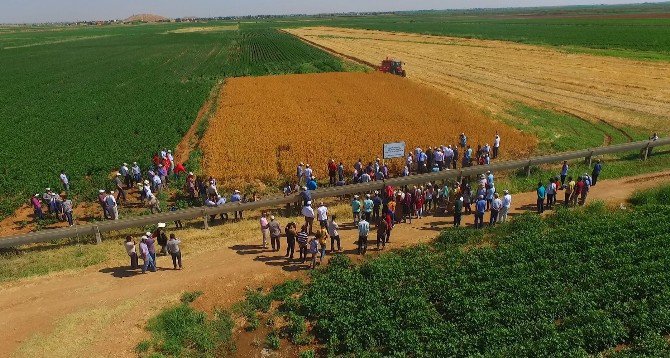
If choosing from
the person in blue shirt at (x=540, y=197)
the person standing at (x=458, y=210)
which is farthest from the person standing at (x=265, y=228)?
the person in blue shirt at (x=540, y=197)

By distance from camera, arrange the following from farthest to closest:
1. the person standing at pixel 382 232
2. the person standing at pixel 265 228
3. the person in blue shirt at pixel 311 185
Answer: the person in blue shirt at pixel 311 185 < the person standing at pixel 265 228 < the person standing at pixel 382 232

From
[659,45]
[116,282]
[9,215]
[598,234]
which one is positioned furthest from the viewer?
[659,45]

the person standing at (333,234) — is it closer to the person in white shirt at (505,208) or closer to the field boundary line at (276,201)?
the field boundary line at (276,201)

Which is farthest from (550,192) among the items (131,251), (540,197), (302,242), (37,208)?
(37,208)

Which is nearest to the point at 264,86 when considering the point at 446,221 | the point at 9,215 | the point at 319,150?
the point at 319,150

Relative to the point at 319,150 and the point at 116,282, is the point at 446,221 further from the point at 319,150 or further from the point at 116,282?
the point at 116,282

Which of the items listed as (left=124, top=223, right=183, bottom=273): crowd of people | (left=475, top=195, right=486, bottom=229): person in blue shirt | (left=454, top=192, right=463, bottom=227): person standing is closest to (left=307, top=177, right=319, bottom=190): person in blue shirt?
(left=454, top=192, right=463, bottom=227): person standing
